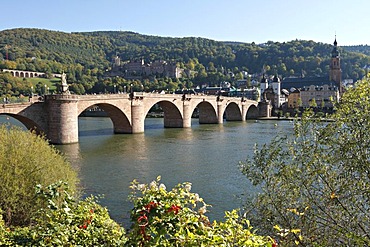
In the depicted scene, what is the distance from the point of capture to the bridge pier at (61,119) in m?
37.0

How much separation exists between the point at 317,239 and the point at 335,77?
110788mm

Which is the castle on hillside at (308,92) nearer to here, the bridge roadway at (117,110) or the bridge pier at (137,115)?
the bridge roadway at (117,110)

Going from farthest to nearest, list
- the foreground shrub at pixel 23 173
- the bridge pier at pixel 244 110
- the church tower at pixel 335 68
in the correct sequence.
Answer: the church tower at pixel 335 68, the bridge pier at pixel 244 110, the foreground shrub at pixel 23 173

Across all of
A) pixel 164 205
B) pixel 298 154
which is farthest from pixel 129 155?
pixel 164 205

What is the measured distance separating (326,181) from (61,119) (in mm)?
31457

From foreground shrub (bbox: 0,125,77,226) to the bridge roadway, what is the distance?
1867 centimetres

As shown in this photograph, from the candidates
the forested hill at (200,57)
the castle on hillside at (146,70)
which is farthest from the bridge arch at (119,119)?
the castle on hillside at (146,70)

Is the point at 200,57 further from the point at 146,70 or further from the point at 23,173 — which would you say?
the point at 23,173

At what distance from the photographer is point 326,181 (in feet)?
29.2

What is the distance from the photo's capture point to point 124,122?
48.3 meters

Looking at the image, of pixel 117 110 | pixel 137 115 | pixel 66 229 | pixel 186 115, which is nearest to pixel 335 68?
pixel 186 115

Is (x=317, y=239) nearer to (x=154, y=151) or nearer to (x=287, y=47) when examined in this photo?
(x=154, y=151)

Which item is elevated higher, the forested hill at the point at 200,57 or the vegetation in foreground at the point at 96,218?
the forested hill at the point at 200,57

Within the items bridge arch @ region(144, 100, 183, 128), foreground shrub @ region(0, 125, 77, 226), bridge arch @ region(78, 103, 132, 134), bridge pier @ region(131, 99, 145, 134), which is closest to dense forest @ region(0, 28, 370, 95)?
bridge arch @ region(144, 100, 183, 128)
